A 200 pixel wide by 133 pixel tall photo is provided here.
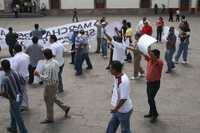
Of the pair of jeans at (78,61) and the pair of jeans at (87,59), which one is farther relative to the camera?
the pair of jeans at (87,59)

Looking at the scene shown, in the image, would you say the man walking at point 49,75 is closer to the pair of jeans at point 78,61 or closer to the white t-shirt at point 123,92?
the white t-shirt at point 123,92

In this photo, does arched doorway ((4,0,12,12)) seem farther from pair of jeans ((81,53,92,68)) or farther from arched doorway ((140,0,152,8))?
Result: pair of jeans ((81,53,92,68))

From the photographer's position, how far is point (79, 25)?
18.8m

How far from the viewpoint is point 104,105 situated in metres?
11.1

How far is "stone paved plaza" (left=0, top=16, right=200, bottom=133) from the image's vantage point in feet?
31.3

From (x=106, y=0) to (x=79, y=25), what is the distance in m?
26.7

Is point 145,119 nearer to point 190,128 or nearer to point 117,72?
point 190,128

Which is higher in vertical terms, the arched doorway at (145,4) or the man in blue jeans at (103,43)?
the arched doorway at (145,4)

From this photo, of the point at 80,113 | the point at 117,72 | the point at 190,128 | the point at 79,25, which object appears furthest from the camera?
the point at 79,25

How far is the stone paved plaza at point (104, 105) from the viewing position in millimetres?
9539

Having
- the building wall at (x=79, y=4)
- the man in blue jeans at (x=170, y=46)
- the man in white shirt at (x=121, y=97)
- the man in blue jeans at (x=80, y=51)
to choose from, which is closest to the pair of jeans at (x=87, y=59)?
the man in blue jeans at (x=80, y=51)

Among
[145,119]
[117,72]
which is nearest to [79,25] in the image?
[145,119]

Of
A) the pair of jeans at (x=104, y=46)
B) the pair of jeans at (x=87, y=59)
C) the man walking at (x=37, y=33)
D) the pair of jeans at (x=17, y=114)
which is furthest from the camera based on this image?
the pair of jeans at (x=104, y=46)

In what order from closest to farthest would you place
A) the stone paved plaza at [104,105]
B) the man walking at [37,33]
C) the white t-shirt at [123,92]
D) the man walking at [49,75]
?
1. the white t-shirt at [123,92]
2. the man walking at [49,75]
3. the stone paved plaza at [104,105]
4. the man walking at [37,33]
